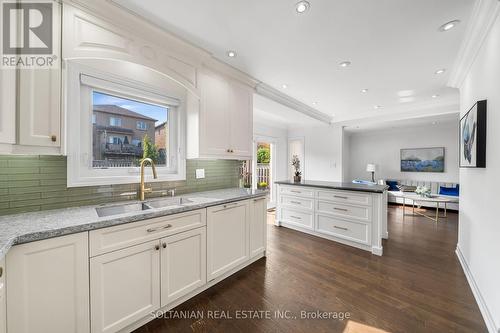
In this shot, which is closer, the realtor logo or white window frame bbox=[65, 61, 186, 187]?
the realtor logo

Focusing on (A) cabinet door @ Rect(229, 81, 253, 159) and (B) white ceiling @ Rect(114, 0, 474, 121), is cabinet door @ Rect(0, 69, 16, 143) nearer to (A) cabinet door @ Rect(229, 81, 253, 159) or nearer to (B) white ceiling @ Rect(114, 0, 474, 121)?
(B) white ceiling @ Rect(114, 0, 474, 121)

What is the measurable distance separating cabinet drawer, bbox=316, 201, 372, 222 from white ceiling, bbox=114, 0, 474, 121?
1.96 metres

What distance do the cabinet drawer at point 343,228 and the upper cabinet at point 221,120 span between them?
5.67 feet

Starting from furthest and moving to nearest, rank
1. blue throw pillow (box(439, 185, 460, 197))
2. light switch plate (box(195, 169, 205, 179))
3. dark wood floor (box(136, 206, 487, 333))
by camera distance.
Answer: blue throw pillow (box(439, 185, 460, 197))
light switch plate (box(195, 169, 205, 179))
dark wood floor (box(136, 206, 487, 333))

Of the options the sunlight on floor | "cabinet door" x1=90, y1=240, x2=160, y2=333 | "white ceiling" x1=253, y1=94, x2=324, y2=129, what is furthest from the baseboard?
"white ceiling" x1=253, y1=94, x2=324, y2=129

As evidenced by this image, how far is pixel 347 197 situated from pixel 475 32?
218cm

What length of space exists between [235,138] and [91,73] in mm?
1581

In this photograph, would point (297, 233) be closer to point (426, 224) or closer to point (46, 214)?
point (426, 224)

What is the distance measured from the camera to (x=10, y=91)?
1194 mm

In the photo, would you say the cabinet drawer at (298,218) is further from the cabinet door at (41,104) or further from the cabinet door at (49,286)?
the cabinet door at (41,104)

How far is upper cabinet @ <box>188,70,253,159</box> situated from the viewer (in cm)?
231

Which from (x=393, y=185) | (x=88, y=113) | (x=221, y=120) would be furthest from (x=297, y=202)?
(x=393, y=185)

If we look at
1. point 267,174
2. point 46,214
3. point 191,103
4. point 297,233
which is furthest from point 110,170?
point 267,174

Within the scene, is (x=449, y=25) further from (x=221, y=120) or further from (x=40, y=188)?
(x=40, y=188)
